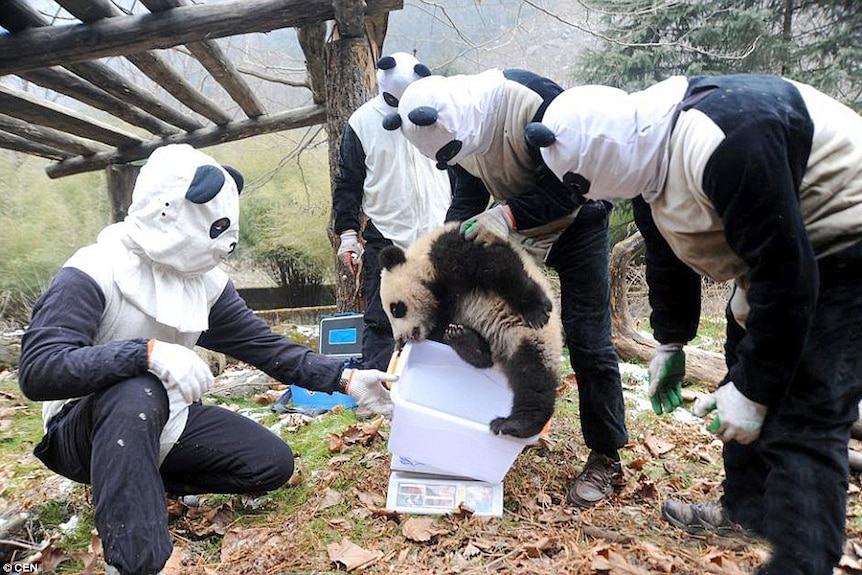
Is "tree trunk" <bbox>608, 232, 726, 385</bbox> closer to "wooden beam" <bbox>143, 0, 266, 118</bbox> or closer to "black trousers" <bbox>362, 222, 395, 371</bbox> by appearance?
"black trousers" <bbox>362, 222, 395, 371</bbox>

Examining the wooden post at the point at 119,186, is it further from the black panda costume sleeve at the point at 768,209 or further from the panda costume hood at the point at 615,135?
the black panda costume sleeve at the point at 768,209

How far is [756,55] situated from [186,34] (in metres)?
8.08

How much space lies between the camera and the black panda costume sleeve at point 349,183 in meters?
3.67

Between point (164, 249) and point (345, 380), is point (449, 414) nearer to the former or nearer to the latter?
point (345, 380)

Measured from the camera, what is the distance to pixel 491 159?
7.63ft

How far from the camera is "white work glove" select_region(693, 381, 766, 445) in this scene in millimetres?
1621

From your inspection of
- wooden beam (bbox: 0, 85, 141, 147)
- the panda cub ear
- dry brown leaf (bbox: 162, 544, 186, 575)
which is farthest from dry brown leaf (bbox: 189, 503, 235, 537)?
wooden beam (bbox: 0, 85, 141, 147)

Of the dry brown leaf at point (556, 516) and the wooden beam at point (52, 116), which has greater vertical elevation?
the wooden beam at point (52, 116)

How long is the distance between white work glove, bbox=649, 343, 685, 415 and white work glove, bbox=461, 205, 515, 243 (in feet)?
2.37

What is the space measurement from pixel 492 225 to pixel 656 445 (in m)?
1.61

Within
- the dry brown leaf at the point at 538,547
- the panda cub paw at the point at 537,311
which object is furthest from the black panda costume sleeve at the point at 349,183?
the dry brown leaf at the point at 538,547

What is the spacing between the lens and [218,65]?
5.19m

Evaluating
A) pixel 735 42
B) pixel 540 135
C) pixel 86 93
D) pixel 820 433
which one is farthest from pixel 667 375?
pixel 735 42

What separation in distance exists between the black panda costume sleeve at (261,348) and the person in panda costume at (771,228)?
1.38 meters
